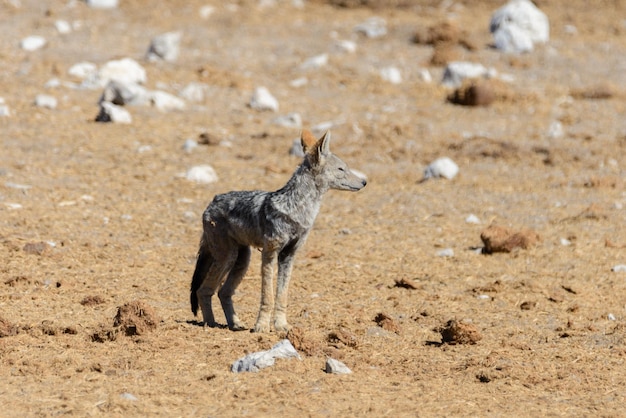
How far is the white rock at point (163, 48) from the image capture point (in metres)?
20.7

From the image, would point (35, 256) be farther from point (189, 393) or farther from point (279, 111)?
point (279, 111)

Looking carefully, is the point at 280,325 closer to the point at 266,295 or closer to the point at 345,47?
the point at 266,295

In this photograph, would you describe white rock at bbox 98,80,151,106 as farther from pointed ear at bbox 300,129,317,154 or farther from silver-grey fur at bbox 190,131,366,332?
pointed ear at bbox 300,129,317,154

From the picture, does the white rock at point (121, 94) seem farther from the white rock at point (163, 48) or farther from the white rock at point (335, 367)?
the white rock at point (335, 367)

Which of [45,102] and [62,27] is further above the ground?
[45,102]

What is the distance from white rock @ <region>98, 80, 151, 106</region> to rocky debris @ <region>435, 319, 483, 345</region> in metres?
10.3

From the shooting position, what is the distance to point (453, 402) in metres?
6.77

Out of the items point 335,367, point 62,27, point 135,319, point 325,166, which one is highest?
point 325,166

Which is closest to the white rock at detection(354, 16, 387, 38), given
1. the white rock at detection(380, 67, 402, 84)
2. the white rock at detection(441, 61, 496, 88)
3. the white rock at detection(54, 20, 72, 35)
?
the white rock at detection(380, 67, 402, 84)

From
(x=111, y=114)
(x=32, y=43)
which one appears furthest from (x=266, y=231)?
(x=32, y=43)

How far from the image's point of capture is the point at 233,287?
28.7ft

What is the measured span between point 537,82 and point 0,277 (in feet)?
47.4

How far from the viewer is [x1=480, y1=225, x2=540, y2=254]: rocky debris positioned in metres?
11.6

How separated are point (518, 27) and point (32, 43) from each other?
37.2 feet
